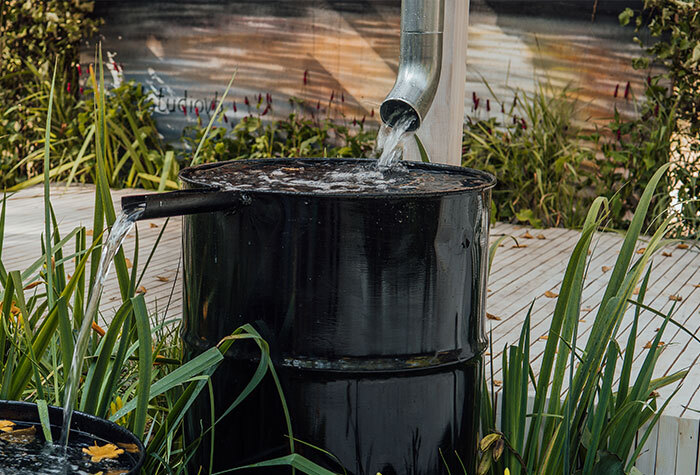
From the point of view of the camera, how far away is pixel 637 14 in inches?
231

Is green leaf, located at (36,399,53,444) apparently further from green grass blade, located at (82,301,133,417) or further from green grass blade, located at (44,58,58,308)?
green grass blade, located at (44,58,58,308)

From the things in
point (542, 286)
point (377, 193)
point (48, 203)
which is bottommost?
point (542, 286)

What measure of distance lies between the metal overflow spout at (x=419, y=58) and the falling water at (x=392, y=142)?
13 mm

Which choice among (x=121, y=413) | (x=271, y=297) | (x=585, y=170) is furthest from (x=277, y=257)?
(x=585, y=170)

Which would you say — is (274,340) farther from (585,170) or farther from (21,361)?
(585,170)

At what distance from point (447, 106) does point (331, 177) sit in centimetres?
109

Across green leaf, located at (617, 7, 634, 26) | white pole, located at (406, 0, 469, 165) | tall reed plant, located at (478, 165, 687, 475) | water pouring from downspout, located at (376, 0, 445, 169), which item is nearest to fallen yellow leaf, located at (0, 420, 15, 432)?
tall reed plant, located at (478, 165, 687, 475)

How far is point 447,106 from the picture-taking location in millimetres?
3020

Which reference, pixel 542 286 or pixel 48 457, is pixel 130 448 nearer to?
pixel 48 457

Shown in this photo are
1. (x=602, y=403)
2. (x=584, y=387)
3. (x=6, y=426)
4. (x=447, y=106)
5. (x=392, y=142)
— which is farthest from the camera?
(x=447, y=106)

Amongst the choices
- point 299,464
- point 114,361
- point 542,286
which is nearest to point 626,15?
point 542,286

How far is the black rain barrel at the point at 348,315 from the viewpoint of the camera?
1645 millimetres

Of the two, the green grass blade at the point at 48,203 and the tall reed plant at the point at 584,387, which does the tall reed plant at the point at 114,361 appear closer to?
the green grass blade at the point at 48,203

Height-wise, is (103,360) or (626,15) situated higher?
(626,15)
